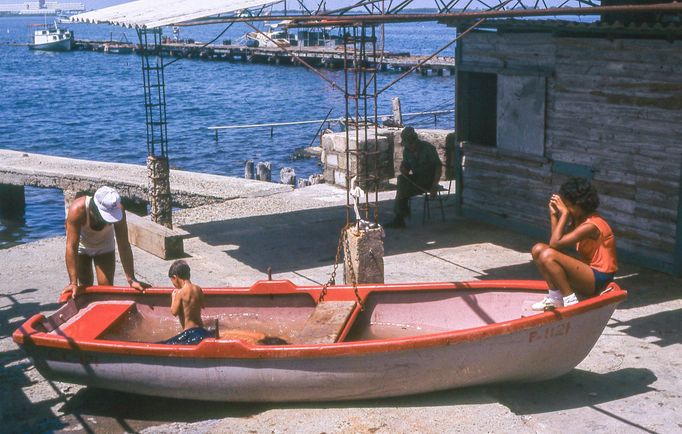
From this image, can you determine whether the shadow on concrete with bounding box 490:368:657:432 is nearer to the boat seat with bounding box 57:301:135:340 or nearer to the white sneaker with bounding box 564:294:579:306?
the white sneaker with bounding box 564:294:579:306

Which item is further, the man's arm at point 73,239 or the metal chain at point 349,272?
the metal chain at point 349,272

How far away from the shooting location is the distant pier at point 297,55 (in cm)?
7756

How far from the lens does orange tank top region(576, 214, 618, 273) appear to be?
759cm

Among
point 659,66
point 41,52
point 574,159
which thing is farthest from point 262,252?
point 41,52

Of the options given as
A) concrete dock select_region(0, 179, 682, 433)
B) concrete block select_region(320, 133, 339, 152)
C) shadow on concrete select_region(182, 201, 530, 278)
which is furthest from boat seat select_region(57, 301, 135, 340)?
concrete block select_region(320, 133, 339, 152)

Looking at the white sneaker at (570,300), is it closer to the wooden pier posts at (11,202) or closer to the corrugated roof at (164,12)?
the corrugated roof at (164,12)

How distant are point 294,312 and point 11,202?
63.6ft

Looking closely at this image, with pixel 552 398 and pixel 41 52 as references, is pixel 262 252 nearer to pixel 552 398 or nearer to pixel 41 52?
pixel 552 398

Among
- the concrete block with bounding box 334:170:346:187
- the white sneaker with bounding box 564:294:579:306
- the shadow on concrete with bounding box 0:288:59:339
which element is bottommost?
the shadow on concrete with bounding box 0:288:59:339

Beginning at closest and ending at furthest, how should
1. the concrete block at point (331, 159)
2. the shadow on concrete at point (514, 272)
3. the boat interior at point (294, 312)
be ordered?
the boat interior at point (294, 312)
the shadow on concrete at point (514, 272)
the concrete block at point (331, 159)

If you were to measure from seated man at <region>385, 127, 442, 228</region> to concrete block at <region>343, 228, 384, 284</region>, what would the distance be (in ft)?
14.3

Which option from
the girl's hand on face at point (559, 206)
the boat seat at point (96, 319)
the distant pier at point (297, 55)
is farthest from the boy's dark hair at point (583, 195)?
the distant pier at point (297, 55)

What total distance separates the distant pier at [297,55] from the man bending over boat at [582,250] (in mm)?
56442

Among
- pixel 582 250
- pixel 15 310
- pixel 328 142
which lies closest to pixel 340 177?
pixel 328 142
